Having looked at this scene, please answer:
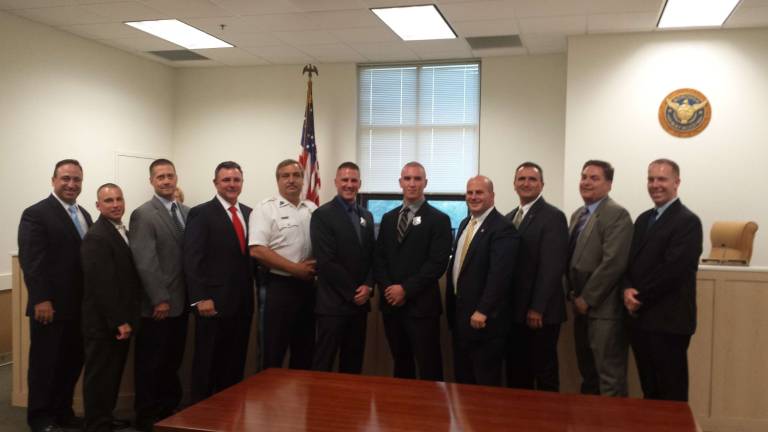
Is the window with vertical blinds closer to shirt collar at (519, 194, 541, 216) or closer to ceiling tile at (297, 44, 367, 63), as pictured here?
ceiling tile at (297, 44, 367, 63)

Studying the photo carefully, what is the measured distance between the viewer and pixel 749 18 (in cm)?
606

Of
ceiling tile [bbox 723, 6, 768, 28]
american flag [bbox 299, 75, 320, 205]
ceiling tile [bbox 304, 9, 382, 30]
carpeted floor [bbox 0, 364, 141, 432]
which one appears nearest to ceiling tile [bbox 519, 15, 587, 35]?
ceiling tile [bbox 723, 6, 768, 28]

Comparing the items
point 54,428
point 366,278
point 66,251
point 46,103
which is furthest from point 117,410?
point 46,103

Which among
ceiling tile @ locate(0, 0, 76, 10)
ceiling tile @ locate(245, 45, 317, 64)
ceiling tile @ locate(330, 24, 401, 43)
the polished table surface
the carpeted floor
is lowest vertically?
the carpeted floor

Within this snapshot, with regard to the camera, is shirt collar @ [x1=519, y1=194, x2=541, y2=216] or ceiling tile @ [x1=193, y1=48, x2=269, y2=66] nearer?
shirt collar @ [x1=519, y1=194, x2=541, y2=216]

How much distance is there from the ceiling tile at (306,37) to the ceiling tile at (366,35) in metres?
0.12

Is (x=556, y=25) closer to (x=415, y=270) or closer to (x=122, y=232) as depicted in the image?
(x=415, y=270)

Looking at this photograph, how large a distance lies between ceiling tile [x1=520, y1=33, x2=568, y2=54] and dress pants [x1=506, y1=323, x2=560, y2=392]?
4191mm

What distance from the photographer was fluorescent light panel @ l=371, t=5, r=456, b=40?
19.8ft

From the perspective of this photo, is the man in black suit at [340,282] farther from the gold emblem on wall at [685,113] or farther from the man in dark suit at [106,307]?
the gold emblem on wall at [685,113]

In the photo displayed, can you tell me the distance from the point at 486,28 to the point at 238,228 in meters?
3.90

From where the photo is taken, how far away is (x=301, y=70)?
8.52 m

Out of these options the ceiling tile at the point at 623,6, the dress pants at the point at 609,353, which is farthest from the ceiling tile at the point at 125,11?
the dress pants at the point at 609,353

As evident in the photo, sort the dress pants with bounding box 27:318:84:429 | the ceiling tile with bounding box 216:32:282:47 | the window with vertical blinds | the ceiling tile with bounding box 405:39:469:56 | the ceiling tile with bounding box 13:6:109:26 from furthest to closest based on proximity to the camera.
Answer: the window with vertical blinds < the ceiling tile with bounding box 405:39:469:56 < the ceiling tile with bounding box 216:32:282:47 < the ceiling tile with bounding box 13:6:109:26 < the dress pants with bounding box 27:318:84:429
